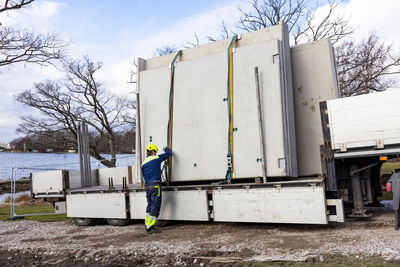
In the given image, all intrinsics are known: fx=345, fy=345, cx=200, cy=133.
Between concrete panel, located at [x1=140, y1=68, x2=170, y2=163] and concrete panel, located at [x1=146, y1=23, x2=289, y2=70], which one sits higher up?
concrete panel, located at [x1=146, y1=23, x2=289, y2=70]

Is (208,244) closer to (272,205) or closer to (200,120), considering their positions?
(272,205)

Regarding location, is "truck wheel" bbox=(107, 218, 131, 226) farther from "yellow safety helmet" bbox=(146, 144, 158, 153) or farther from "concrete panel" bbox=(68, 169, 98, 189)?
"yellow safety helmet" bbox=(146, 144, 158, 153)

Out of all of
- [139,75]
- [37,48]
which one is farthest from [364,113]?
[37,48]

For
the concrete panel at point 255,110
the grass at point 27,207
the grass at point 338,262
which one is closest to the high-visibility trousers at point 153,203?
the concrete panel at point 255,110

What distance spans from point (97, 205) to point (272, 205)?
14.1 feet

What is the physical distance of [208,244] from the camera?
17.6 ft

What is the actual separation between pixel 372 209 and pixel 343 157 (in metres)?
2.22

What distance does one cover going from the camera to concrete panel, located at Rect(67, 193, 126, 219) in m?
7.65

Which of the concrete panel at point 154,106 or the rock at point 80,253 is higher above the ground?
the concrete panel at point 154,106

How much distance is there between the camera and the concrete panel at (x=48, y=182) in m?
8.73

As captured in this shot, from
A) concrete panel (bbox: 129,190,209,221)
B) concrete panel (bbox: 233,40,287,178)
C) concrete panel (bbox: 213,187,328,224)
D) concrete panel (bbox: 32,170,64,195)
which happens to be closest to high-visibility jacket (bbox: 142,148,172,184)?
concrete panel (bbox: 129,190,209,221)

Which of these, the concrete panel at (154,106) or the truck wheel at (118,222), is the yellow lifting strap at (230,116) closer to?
the concrete panel at (154,106)

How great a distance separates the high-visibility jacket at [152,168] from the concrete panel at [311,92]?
105 inches

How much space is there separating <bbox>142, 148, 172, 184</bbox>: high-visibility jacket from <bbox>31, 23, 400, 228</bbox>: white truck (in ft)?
0.96
